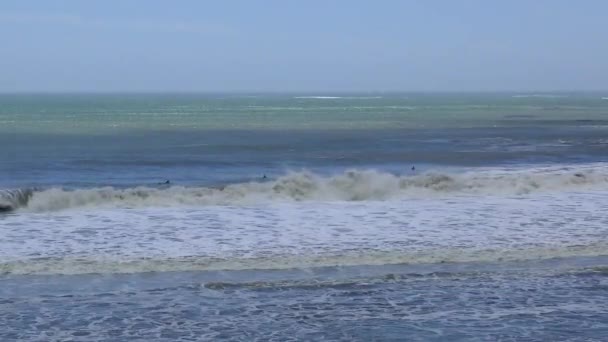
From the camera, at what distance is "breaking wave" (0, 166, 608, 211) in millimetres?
19344

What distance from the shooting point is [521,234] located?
1528 cm

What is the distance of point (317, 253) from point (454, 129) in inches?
1899

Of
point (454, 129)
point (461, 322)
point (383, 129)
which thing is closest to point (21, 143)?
point (383, 129)

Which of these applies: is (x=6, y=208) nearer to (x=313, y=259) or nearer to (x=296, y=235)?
(x=296, y=235)

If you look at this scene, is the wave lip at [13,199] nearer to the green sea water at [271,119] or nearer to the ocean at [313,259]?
the ocean at [313,259]

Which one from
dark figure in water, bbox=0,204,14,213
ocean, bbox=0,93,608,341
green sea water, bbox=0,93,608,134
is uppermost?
dark figure in water, bbox=0,204,14,213

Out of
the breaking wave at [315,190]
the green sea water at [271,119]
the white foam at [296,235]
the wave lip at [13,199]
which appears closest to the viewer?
the white foam at [296,235]

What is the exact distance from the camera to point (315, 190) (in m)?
21.8

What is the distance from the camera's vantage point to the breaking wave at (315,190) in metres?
19.3

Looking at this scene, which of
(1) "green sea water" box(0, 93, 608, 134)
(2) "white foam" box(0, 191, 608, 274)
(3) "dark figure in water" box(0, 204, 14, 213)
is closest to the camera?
(2) "white foam" box(0, 191, 608, 274)

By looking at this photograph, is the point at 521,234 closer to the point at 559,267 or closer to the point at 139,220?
the point at 559,267

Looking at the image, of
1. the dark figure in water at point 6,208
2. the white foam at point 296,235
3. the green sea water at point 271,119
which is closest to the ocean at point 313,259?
the white foam at point 296,235

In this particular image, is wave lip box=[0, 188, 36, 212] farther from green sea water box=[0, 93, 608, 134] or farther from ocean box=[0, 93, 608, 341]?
green sea water box=[0, 93, 608, 134]

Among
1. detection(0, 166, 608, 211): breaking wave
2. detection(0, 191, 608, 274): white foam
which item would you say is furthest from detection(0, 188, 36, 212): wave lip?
detection(0, 191, 608, 274): white foam
